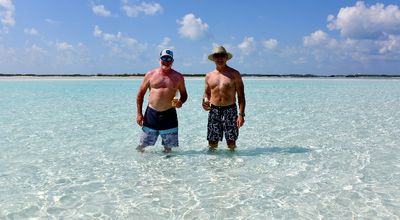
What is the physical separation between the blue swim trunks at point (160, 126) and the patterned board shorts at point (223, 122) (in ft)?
1.92

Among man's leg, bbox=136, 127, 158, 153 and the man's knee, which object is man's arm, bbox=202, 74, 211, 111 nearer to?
the man's knee

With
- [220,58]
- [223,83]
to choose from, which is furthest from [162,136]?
[220,58]

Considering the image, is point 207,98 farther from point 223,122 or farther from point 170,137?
point 170,137

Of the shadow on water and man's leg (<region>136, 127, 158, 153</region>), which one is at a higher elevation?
man's leg (<region>136, 127, 158, 153</region>)

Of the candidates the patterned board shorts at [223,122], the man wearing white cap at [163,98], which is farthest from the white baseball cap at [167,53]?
the patterned board shorts at [223,122]

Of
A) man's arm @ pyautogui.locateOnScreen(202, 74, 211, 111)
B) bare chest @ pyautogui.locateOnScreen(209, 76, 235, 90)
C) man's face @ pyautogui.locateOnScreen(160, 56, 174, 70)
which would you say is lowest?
man's arm @ pyautogui.locateOnScreen(202, 74, 211, 111)

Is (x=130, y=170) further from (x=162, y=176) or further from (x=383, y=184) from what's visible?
(x=383, y=184)

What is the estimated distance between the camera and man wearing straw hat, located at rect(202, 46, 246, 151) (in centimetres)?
603

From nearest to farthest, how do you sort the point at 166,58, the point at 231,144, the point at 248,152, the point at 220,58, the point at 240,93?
the point at 166,58 → the point at 220,58 → the point at 240,93 → the point at 231,144 → the point at 248,152

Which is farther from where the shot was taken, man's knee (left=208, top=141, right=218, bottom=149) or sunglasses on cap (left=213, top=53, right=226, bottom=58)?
man's knee (left=208, top=141, right=218, bottom=149)

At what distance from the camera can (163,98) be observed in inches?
233

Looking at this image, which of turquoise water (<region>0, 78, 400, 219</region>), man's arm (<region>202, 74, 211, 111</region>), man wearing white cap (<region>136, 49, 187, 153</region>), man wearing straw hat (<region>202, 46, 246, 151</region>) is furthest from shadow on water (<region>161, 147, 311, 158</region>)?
man's arm (<region>202, 74, 211, 111</region>)

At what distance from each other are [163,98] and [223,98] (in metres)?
0.90

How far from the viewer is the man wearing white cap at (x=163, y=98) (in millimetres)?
5910
